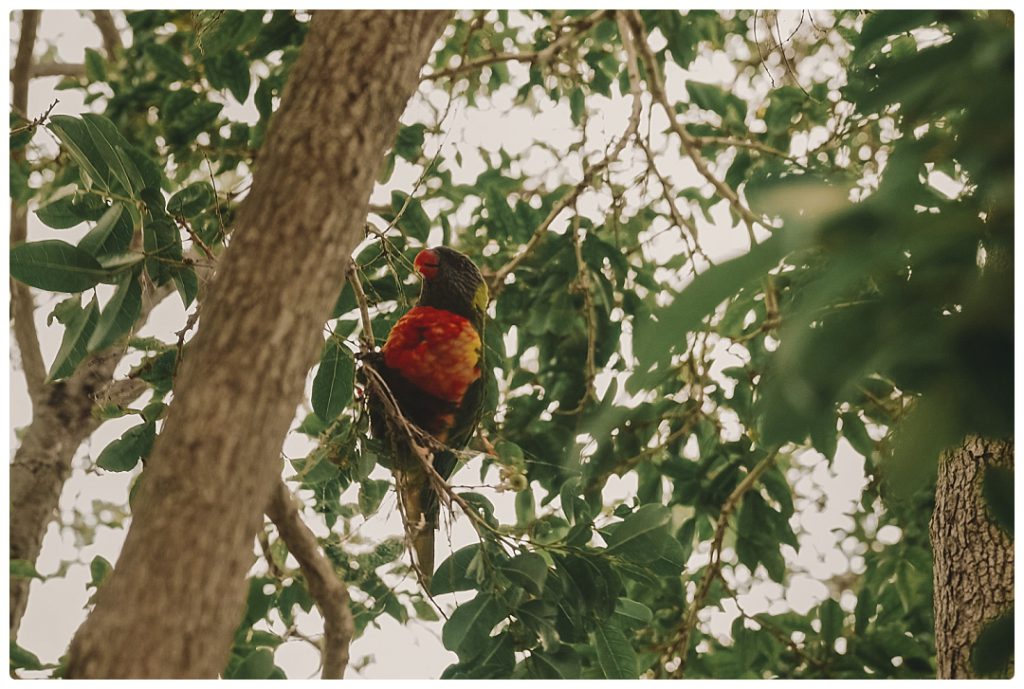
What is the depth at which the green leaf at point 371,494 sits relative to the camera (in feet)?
4.08

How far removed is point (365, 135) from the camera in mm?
706

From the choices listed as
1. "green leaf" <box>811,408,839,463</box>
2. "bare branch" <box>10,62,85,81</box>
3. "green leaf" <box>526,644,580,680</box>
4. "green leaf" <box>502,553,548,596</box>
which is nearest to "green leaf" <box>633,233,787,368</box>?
"green leaf" <box>811,408,839,463</box>

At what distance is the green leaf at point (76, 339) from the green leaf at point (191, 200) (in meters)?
0.16

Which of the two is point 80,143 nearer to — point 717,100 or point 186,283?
point 186,283

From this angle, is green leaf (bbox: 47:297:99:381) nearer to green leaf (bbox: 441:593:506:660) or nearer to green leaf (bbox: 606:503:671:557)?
→ green leaf (bbox: 441:593:506:660)

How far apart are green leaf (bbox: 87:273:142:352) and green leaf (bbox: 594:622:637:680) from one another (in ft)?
2.45

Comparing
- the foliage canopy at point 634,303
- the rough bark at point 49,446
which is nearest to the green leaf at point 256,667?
the foliage canopy at point 634,303

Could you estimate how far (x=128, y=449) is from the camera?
1.12 m

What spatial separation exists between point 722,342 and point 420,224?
62 centimetres

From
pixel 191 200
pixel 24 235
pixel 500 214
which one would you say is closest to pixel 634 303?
pixel 500 214

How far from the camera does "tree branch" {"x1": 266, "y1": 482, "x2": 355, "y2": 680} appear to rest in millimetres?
1168

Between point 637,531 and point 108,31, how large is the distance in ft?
4.74

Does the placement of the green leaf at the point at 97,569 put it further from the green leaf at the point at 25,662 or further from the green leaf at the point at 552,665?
the green leaf at the point at 552,665

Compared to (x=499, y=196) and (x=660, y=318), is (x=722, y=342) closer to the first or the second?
(x=499, y=196)
